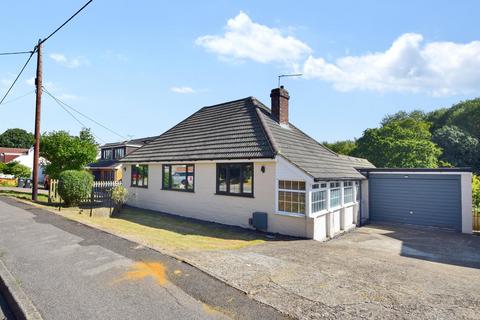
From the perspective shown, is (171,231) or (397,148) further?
(397,148)

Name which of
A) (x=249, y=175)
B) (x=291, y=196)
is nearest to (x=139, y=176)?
(x=249, y=175)

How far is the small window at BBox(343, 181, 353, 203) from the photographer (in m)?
15.1

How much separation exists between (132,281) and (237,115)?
41.0ft

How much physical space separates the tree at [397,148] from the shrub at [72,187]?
33.5 meters

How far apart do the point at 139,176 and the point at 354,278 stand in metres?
16.0

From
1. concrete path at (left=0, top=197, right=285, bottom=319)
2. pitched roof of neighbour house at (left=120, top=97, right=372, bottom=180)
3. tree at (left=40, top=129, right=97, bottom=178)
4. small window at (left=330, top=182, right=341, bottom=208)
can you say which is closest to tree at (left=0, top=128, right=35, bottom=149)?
tree at (left=40, top=129, right=97, bottom=178)

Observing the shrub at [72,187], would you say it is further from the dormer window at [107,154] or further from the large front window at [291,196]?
the dormer window at [107,154]

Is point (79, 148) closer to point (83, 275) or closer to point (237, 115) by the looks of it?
point (237, 115)

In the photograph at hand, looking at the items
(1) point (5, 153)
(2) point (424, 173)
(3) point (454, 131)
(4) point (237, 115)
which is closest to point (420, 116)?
(3) point (454, 131)

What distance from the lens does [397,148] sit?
35938 millimetres

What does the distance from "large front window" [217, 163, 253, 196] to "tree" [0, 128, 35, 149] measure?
98276mm

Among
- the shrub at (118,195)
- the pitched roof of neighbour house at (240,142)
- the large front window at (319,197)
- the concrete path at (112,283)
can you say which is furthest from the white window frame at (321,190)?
the shrub at (118,195)

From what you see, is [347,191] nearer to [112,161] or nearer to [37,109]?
[37,109]

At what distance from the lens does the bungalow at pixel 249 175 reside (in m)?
12.0
